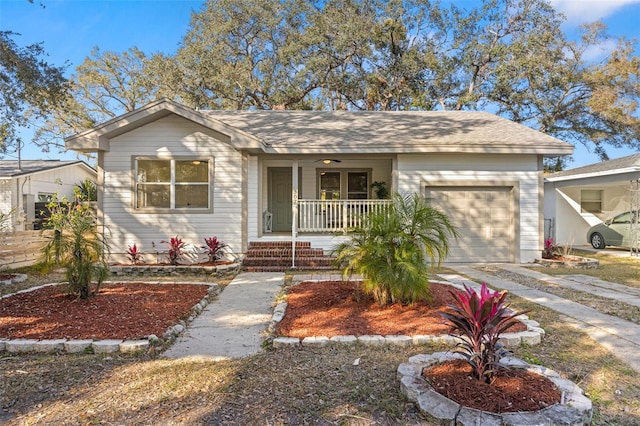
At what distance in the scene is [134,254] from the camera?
9219 mm

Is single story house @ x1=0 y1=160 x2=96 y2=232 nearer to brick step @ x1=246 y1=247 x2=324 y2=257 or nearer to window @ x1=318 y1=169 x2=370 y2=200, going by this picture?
brick step @ x1=246 y1=247 x2=324 y2=257

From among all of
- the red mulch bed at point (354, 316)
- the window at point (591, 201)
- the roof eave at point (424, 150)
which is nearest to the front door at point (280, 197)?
the roof eave at point (424, 150)

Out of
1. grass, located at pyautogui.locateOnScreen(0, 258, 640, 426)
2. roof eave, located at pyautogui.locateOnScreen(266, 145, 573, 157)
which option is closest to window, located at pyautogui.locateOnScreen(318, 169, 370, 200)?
roof eave, located at pyautogui.locateOnScreen(266, 145, 573, 157)

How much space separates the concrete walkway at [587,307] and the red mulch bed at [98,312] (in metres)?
4.93

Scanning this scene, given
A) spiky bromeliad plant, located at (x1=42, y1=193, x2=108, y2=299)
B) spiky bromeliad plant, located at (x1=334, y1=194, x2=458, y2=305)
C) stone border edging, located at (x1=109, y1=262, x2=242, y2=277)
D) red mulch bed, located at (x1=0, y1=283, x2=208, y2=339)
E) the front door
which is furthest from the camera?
the front door

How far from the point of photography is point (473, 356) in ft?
9.06

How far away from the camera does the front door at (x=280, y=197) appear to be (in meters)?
12.6

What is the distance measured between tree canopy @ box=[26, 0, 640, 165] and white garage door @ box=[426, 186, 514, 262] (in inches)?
514

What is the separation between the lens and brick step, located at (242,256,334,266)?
364 inches

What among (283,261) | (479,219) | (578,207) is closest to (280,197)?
(283,261)

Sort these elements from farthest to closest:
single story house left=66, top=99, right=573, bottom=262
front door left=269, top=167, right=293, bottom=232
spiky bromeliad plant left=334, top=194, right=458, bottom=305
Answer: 1. front door left=269, top=167, right=293, bottom=232
2. single story house left=66, top=99, right=573, bottom=262
3. spiky bromeliad plant left=334, top=194, right=458, bottom=305

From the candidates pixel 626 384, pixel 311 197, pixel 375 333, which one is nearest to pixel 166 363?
pixel 375 333

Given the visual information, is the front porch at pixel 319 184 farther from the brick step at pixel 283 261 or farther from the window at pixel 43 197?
the window at pixel 43 197

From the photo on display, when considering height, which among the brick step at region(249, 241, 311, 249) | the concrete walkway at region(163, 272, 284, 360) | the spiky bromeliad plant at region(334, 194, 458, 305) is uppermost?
the spiky bromeliad plant at region(334, 194, 458, 305)
